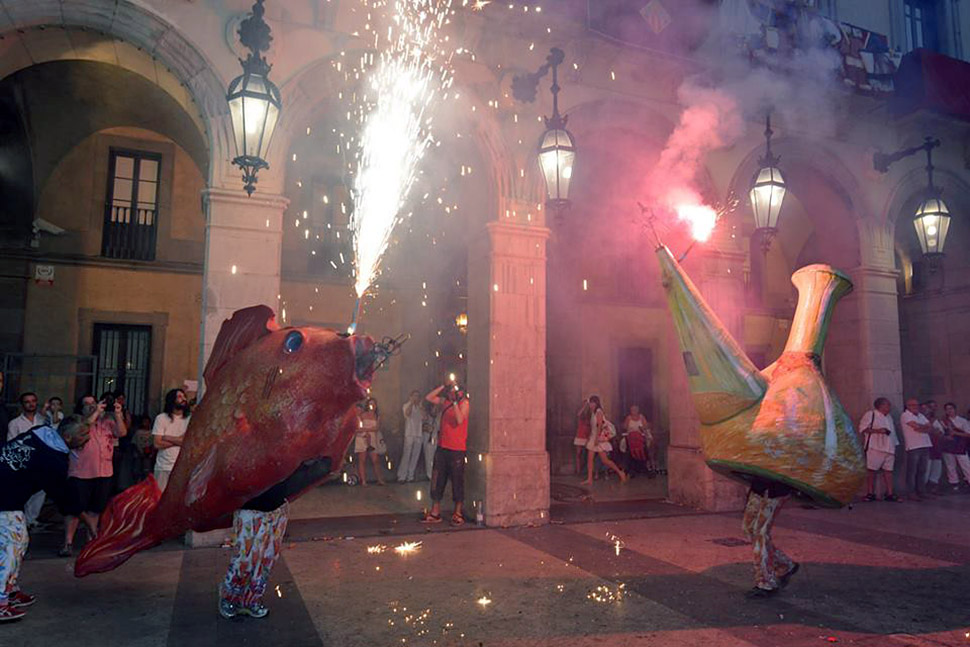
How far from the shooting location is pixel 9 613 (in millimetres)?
4207

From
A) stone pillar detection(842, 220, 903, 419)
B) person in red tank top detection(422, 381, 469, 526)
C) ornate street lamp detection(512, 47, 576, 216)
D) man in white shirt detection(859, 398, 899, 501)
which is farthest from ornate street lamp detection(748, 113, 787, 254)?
person in red tank top detection(422, 381, 469, 526)

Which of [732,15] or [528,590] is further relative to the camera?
[732,15]

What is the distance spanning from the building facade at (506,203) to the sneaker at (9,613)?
3.04 metres

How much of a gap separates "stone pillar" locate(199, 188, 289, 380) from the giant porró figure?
4.24 metres

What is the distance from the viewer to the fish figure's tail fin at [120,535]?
13.9ft

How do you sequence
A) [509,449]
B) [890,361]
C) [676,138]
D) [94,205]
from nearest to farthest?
[509,449] < [676,138] < [890,361] < [94,205]

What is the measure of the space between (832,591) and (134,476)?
32.1 feet

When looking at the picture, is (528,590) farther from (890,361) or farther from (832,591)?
(890,361)

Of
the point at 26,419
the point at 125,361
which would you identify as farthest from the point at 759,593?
the point at 125,361

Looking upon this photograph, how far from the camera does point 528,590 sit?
16.2 feet

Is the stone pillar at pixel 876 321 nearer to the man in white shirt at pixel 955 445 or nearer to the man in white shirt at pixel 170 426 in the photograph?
the man in white shirt at pixel 955 445

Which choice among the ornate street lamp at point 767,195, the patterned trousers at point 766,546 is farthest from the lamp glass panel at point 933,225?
the patterned trousers at point 766,546

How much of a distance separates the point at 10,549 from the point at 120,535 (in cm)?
81

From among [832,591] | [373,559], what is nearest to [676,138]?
[832,591]
